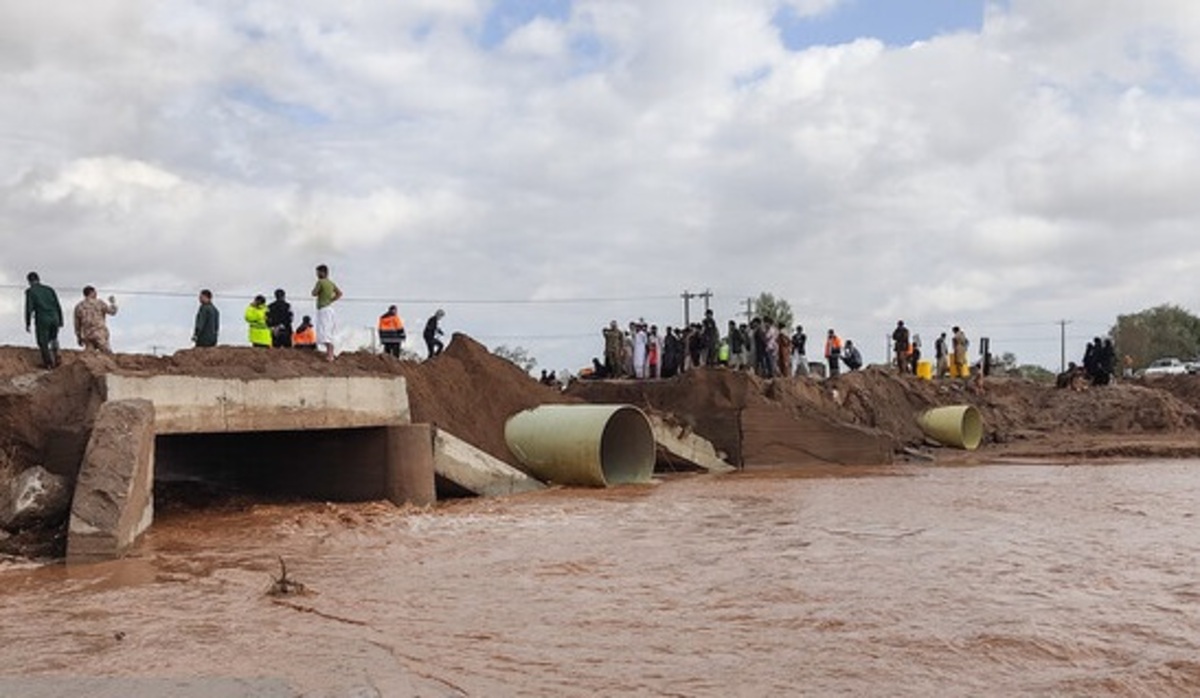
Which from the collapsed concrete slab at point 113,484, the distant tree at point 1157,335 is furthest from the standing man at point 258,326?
the distant tree at point 1157,335

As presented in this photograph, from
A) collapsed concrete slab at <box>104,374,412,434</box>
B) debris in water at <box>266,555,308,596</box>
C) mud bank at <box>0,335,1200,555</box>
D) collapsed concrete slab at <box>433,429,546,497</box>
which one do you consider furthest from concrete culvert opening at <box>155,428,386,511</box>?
debris in water at <box>266,555,308,596</box>

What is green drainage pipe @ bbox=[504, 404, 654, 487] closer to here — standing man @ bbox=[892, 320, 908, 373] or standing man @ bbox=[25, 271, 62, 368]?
standing man @ bbox=[25, 271, 62, 368]

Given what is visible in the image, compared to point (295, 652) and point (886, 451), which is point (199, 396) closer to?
point (295, 652)

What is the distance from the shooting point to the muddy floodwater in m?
6.08

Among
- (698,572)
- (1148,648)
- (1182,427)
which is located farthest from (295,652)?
(1182,427)

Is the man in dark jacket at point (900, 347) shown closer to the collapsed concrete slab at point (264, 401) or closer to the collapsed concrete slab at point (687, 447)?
the collapsed concrete slab at point (687, 447)

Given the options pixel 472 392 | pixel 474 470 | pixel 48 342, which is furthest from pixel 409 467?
pixel 472 392

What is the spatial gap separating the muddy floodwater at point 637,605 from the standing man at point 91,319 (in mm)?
2970

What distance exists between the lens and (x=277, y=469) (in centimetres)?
1669

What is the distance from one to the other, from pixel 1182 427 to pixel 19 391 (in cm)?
2866

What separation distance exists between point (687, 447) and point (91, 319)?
417 inches

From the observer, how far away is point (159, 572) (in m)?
9.93

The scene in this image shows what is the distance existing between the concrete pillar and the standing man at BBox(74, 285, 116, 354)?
13.2 feet

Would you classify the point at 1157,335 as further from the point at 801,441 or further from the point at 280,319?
the point at 280,319
